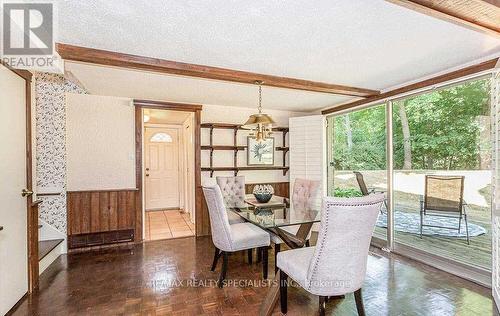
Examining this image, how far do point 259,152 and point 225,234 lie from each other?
2556 millimetres

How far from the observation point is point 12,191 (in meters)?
2.20

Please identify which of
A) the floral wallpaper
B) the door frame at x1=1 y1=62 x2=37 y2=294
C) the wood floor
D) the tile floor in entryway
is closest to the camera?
the wood floor

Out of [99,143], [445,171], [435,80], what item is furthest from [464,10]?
[99,143]

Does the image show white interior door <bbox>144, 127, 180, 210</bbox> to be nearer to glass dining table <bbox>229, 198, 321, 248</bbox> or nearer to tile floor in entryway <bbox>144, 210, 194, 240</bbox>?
tile floor in entryway <bbox>144, 210, 194, 240</bbox>

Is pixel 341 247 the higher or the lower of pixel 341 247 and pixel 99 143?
the lower

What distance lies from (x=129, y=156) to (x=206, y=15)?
9.79 feet

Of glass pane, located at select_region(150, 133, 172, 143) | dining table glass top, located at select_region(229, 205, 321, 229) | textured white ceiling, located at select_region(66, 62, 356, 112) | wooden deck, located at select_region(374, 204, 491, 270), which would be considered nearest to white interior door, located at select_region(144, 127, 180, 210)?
glass pane, located at select_region(150, 133, 172, 143)

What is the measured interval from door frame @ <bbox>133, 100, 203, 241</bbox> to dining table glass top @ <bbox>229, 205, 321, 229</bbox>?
1.44m

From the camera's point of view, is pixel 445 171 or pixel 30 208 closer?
pixel 30 208

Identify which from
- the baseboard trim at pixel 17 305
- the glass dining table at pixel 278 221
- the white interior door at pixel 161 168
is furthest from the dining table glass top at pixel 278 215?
the white interior door at pixel 161 168

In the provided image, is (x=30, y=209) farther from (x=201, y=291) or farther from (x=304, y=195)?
(x=304, y=195)

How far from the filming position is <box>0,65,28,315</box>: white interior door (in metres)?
2.07

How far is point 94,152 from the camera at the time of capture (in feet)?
12.7

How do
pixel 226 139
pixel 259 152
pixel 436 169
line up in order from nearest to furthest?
pixel 436 169, pixel 226 139, pixel 259 152
